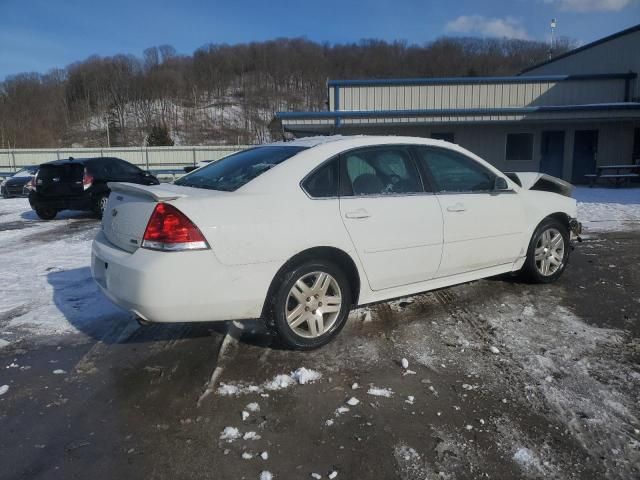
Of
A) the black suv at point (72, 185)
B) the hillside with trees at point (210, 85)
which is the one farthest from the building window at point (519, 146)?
the hillside with trees at point (210, 85)

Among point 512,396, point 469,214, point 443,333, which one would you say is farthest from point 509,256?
point 512,396

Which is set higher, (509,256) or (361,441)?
(509,256)

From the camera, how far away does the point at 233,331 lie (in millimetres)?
4172

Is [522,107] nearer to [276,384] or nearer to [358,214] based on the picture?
[358,214]

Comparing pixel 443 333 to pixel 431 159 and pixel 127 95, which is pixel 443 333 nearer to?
pixel 431 159

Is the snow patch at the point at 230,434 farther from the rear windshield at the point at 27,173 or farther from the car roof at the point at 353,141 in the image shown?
the rear windshield at the point at 27,173

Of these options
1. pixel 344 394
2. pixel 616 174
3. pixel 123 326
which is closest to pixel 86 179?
pixel 123 326

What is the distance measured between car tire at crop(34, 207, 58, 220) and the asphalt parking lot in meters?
7.87

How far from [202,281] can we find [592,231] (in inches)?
320

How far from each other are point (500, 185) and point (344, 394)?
273 centimetres

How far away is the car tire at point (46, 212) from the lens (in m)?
11.9

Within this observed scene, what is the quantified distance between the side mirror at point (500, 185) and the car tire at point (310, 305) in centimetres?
191

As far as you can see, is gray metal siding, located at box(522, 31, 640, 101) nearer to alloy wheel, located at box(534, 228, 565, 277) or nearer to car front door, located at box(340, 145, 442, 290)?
alloy wheel, located at box(534, 228, 565, 277)

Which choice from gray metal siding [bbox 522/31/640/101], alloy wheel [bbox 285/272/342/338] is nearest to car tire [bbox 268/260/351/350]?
alloy wheel [bbox 285/272/342/338]
